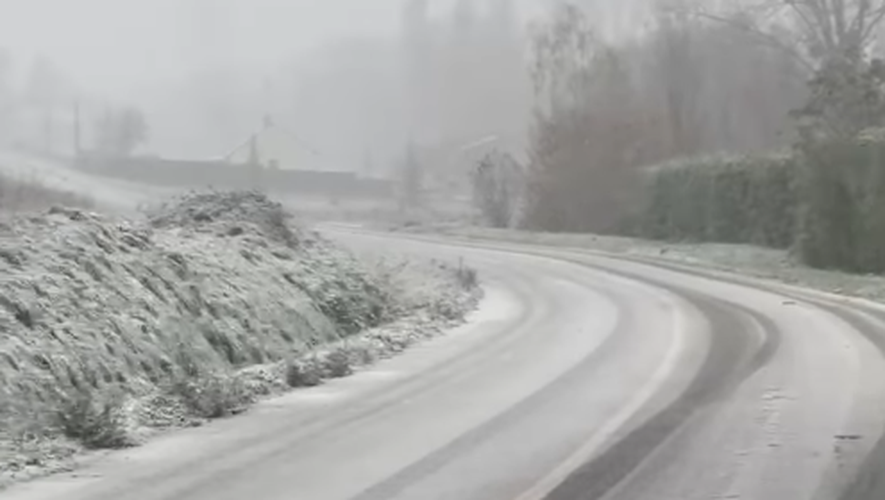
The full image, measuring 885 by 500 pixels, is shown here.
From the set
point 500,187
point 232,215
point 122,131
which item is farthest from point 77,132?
point 232,215

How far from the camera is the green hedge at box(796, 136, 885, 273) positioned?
30.6 m

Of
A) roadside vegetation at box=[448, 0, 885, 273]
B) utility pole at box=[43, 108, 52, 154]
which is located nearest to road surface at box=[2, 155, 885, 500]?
roadside vegetation at box=[448, 0, 885, 273]

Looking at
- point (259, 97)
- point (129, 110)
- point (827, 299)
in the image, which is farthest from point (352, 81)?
point (827, 299)

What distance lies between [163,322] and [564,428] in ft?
17.2

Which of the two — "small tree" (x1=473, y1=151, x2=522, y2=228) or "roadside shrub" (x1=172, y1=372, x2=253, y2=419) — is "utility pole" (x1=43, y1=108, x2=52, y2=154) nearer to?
"small tree" (x1=473, y1=151, x2=522, y2=228)

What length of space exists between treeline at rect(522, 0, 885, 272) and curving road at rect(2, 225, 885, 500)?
14.0 meters

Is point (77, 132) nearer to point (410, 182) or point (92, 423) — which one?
point (410, 182)

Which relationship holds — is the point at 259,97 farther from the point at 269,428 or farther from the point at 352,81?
the point at 269,428

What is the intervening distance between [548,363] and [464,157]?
6649 centimetres

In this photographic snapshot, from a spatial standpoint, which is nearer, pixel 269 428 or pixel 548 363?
pixel 269 428

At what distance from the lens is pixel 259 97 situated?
331 feet

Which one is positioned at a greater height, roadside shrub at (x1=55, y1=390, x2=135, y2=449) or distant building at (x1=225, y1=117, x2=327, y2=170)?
distant building at (x1=225, y1=117, x2=327, y2=170)

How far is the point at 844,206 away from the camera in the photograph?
32.1m

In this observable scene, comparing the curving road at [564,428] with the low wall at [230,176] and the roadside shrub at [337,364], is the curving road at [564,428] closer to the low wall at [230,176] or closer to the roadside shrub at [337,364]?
the roadside shrub at [337,364]
